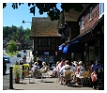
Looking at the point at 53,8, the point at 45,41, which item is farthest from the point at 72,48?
the point at 45,41

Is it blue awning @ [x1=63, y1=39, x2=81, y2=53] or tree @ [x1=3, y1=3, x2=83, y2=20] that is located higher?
tree @ [x1=3, y1=3, x2=83, y2=20]

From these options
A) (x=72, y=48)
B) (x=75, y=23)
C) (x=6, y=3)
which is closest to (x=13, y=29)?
(x=75, y=23)

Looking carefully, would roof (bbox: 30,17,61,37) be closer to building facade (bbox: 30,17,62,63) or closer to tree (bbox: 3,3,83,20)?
building facade (bbox: 30,17,62,63)

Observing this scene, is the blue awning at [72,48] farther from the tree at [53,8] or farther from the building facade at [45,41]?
the building facade at [45,41]

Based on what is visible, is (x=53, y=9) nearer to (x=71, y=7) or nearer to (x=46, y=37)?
(x=71, y=7)

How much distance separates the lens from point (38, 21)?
51.8m

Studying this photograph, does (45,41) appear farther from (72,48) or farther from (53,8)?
(53,8)

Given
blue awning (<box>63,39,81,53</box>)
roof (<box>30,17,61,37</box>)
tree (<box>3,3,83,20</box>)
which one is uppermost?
roof (<box>30,17,61,37</box>)

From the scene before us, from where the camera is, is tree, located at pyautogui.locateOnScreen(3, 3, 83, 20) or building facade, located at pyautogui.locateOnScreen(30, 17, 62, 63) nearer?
tree, located at pyautogui.locateOnScreen(3, 3, 83, 20)

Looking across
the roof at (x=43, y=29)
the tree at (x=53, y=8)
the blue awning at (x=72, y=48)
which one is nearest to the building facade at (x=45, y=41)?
the roof at (x=43, y=29)

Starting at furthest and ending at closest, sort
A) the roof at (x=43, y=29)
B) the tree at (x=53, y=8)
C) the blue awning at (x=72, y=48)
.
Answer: the roof at (x=43, y=29), the blue awning at (x=72, y=48), the tree at (x=53, y=8)

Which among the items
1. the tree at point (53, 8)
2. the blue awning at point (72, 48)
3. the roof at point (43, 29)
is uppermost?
the roof at point (43, 29)

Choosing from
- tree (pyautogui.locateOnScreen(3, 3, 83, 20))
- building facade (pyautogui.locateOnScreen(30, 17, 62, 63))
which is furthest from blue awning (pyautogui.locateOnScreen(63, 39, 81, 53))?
building facade (pyautogui.locateOnScreen(30, 17, 62, 63))

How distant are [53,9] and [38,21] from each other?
151 feet
